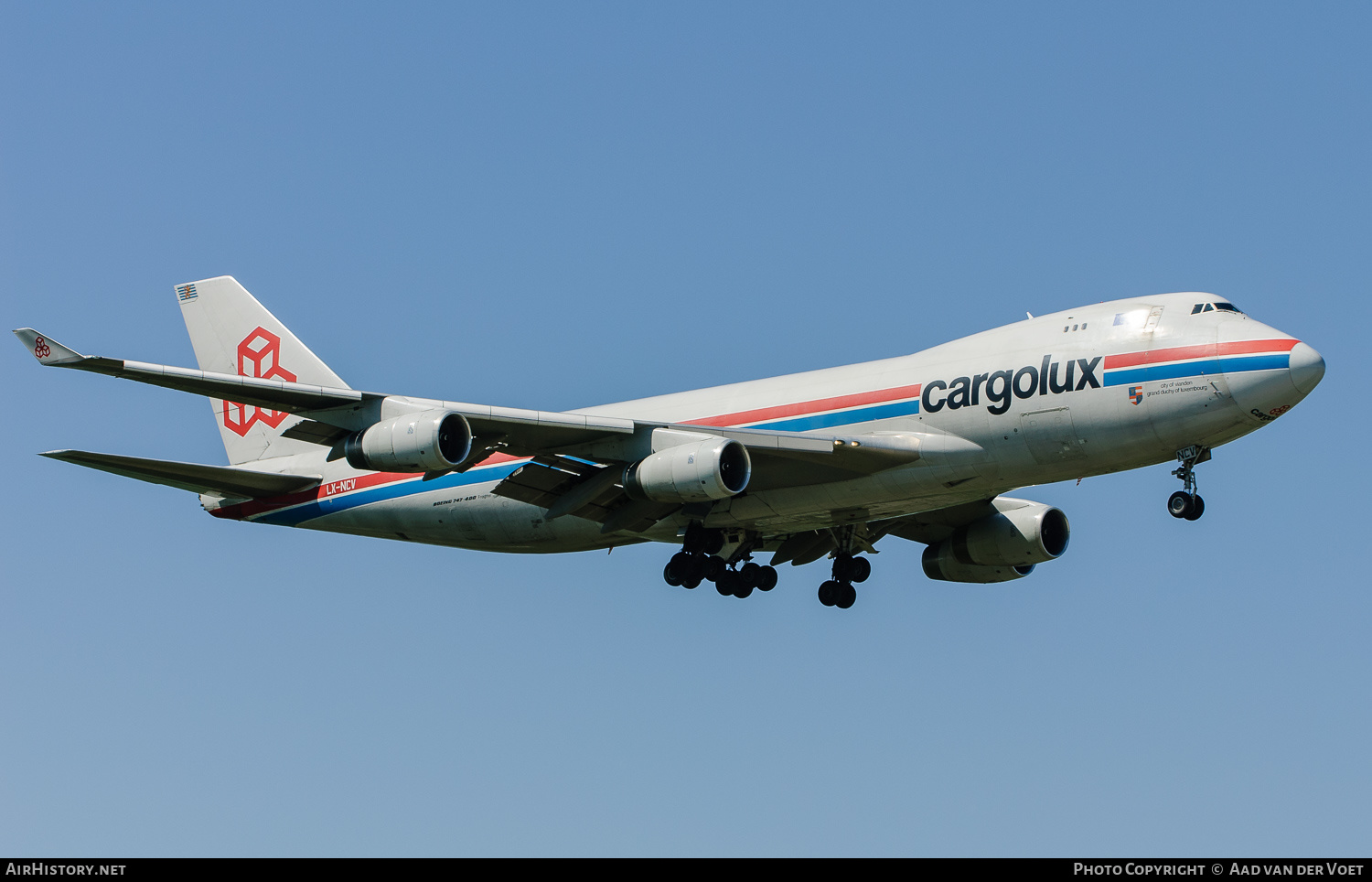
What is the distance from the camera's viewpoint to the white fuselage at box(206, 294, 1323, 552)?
104ft

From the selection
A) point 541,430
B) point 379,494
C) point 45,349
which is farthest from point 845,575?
point 45,349

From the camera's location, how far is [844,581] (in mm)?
39875

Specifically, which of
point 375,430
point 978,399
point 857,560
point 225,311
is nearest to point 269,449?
point 225,311

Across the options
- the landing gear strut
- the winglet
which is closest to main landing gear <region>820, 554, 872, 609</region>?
the landing gear strut

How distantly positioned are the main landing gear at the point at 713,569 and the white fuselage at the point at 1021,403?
2.21ft

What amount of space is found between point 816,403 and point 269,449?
1708cm

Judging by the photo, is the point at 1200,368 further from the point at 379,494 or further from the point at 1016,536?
the point at 379,494

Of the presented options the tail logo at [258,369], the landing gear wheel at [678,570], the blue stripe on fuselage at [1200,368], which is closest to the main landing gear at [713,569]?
the landing gear wheel at [678,570]

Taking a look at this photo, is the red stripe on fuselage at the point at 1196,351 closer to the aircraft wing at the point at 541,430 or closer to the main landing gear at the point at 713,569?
the aircraft wing at the point at 541,430

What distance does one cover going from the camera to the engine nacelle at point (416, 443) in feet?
104

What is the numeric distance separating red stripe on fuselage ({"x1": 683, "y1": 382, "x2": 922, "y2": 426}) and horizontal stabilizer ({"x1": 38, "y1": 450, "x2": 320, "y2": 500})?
11.4 meters

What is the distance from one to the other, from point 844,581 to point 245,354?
1853 cm

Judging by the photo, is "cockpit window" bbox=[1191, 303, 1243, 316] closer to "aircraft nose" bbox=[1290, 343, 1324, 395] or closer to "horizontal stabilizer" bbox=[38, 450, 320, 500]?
"aircraft nose" bbox=[1290, 343, 1324, 395]

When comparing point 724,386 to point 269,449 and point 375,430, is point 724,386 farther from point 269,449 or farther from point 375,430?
point 269,449
